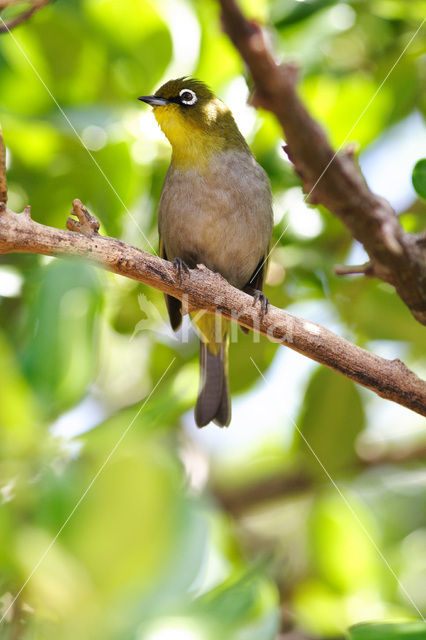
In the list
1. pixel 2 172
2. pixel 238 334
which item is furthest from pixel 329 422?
pixel 2 172

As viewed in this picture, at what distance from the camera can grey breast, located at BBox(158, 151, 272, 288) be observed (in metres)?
3.22

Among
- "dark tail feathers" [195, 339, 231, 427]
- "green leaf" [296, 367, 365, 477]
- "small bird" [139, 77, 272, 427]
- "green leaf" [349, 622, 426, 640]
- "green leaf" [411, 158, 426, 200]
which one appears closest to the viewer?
"green leaf" [349, 622, 426, 640]

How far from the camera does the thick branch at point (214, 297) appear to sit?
1907 mm

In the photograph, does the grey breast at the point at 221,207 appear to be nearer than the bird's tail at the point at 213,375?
No

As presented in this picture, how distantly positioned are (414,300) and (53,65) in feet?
5.12

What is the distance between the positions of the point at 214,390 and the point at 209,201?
888 mm

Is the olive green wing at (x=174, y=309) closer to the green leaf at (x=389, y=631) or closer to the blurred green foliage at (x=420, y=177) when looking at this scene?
the blurred green foliage at (x=420, y=177)

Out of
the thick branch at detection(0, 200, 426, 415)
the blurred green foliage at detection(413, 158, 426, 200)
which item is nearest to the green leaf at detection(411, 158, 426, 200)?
the blurred green foliage at detection(413, 158, 426, 200)

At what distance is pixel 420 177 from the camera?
6.54ft

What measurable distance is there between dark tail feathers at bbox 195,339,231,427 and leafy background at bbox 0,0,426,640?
0.14 meters

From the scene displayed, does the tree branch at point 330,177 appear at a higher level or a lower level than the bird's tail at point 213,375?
lower

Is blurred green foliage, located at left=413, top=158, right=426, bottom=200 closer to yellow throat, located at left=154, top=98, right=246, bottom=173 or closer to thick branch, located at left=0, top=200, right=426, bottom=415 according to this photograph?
thick branch, located at left=0, top=200, right=426, bottom=415

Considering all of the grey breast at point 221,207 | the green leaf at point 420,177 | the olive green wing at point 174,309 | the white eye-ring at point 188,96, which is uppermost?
the white eye-ring at point 188,96

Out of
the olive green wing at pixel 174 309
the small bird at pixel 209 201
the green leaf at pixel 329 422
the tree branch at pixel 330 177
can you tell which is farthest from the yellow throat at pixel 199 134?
the tree branch at pixel 330 177
